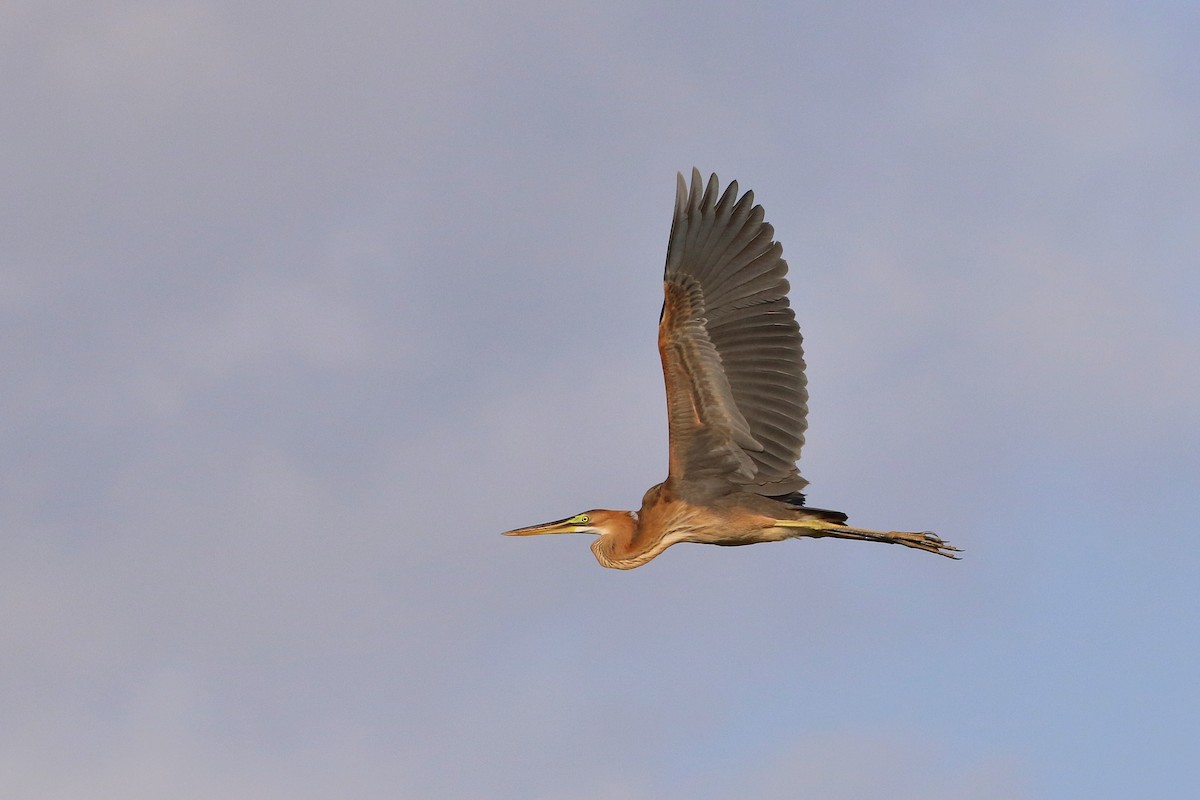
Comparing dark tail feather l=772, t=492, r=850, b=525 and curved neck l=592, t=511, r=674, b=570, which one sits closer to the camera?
dark tail feather l=772, t=492, r=850, b=525

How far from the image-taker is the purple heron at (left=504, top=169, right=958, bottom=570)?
14109 mm

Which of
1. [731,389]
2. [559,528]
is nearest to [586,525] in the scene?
[559,528]

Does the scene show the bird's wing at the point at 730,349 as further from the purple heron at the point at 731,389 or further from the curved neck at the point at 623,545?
the curved neck at the point at 623,545

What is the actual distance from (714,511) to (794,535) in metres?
0.74

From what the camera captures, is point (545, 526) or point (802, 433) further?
point (545, 526)

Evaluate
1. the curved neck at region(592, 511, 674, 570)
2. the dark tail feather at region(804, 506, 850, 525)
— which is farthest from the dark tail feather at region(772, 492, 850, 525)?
the curved neck at region(592, 511, 674, 570)

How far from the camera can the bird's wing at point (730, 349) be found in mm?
14086

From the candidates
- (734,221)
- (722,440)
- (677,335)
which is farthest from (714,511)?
(734,221)

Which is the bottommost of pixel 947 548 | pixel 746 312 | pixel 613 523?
pixel 947 548

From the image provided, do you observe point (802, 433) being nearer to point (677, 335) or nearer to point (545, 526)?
point (677, 335)

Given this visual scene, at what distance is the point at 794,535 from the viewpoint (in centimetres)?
1441

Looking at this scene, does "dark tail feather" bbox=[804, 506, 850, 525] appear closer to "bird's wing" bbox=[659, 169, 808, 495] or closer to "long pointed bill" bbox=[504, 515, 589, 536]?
"bird's wing" bbox=[659, 169, 808, 495]

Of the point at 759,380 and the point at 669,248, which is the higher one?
the point at 669,248

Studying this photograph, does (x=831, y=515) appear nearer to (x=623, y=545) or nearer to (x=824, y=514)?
(x=824, y=514)
